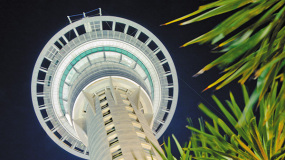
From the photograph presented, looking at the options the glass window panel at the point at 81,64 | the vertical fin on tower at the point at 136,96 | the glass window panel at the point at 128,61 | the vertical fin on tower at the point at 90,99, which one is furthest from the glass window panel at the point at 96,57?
the vertical fin on tower at the point at 136,96

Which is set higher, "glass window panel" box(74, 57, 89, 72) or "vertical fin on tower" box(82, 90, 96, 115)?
"glass window panel" box(74, 57, 89, 72)

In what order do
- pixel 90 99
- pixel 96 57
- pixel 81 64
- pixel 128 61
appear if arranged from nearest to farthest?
pixel 90 99
pixel 81 64
pixel 96 57
pixel 128 61

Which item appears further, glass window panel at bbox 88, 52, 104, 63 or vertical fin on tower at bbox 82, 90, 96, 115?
glass window panel at bbox 88, 52, 104, 63

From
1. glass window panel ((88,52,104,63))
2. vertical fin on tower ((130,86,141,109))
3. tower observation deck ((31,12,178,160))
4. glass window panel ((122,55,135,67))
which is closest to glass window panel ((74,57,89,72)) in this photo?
tower observation deck ((31,12,178,160))

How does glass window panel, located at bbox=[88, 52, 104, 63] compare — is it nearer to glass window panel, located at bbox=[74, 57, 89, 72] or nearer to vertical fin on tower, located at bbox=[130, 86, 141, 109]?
glass window panel, located at bbox=[74, 57, 89, 72]

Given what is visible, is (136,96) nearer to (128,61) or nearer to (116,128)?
(128,61)

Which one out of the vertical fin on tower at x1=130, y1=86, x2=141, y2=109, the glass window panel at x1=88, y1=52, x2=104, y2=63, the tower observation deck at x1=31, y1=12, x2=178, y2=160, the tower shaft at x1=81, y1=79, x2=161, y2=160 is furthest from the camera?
the glass window panel at x1=88, y1=52, x2=104, y2=63

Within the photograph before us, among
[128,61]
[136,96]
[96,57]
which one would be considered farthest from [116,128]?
[96,57]

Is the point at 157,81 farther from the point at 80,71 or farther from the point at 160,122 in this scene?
the point at 80,71

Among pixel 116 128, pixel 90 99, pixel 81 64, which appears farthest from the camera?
pixel 81 64
